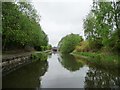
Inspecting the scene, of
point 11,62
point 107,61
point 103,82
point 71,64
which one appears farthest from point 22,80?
point 71,64

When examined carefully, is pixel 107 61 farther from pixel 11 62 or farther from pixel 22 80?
pixel 22 80

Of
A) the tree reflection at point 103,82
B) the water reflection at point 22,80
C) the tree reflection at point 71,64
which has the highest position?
the tree reflection at point 71,64

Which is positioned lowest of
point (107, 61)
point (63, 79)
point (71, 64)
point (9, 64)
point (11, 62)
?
point (63, 79)

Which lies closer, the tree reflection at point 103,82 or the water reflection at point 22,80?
the tree reflection at point 103,82

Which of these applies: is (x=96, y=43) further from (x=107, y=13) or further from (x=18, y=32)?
(x=18, y=32)

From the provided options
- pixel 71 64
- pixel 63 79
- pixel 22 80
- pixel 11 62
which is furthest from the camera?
pixel 71 64

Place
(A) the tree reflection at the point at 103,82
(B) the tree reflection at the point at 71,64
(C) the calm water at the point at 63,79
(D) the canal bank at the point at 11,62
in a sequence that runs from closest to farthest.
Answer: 1. (A) the tree reflection at the point at 103,82
2. (C) the calm water at the point at 63,79
3. (D) the canal bank at the point at 11,62
4. (B) the tree reflection at the point at 71,64

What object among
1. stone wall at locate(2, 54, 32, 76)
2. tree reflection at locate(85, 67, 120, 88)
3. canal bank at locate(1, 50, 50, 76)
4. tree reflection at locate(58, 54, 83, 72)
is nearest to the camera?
tree reflection at locate(85, 67, 120, 88)

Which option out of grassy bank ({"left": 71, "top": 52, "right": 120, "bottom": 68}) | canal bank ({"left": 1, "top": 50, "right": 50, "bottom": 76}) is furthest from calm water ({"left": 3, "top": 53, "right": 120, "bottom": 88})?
grassy bank ({"left": 71, "top": 52, "right": 120, "bottom": 68})

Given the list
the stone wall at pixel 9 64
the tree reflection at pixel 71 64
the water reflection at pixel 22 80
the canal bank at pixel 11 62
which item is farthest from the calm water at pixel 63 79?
the tree reflection at pixel 71 64

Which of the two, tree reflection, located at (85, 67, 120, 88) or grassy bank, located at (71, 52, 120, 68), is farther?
grassy bank, located at (71, 52, 120, 68)

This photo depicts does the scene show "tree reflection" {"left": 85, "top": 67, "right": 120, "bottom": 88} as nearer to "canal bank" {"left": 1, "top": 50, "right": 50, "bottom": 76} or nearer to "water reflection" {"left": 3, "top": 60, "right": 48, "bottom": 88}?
"water reflection" {"left": 3, "top": 60, "right": 48, "bottom": 88}

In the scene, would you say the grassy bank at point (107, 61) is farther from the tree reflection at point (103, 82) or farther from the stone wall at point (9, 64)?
the stone wall at point (9, 64)

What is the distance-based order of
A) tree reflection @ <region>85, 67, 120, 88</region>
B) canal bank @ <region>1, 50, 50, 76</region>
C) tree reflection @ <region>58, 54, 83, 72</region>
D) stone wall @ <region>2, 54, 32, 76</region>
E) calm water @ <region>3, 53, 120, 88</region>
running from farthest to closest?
tree reflection @ <region>58, 54, 83, 72</region> < canal bank @ <region>1, 50, 50, 76</region> < stone wall @ <region>2, 54, 32, 76</region> < calm water @ <region>3, 53, 120, 88</region> < tree reflection @ <region>85, 67, 120, 88</region>
